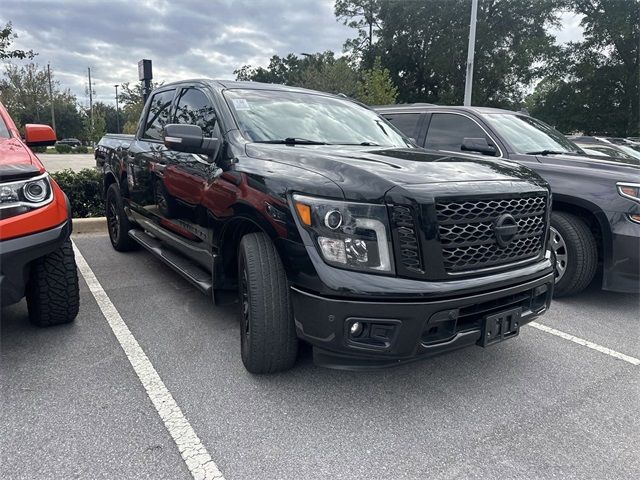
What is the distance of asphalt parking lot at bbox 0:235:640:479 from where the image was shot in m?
2.11

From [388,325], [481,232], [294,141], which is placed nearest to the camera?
[388,325]

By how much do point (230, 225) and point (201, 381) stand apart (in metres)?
0.94

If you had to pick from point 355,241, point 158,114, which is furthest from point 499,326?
point 158,114

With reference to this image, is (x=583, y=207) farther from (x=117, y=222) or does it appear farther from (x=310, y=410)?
(x=117, y=222)

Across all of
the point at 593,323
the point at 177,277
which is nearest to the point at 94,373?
the point at 177,277

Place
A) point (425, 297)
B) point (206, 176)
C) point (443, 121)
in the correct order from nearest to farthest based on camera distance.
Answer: point (425, 297) < point (206, 176) < point (443, 121)

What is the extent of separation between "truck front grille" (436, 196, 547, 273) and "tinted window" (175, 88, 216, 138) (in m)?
1.80

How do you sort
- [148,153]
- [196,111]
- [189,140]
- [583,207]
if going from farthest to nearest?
[148,153] → [583,207] → [196,111] → [189,140]

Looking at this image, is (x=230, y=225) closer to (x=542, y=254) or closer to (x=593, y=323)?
(x=542, y=254)

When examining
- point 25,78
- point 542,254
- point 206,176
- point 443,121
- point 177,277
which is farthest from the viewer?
point 25,78

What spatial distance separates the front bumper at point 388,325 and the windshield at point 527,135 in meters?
3.15

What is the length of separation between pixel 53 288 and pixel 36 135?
55.8 inches

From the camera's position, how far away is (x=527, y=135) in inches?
210

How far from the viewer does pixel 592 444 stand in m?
2.30
